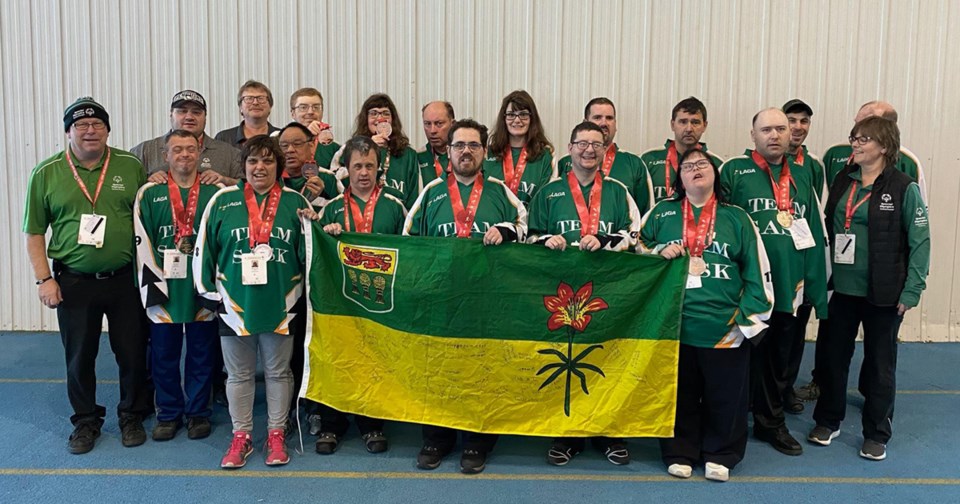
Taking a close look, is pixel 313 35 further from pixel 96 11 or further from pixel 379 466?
pixel 379 466

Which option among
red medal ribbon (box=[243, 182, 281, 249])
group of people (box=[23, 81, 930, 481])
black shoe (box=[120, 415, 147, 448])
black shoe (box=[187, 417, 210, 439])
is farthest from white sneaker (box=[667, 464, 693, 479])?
black shoe (box=[120, 415, 147, 448])

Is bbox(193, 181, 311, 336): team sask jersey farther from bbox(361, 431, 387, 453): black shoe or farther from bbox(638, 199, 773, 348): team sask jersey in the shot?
bbox(638, 199, 773, 348): team sask jersey

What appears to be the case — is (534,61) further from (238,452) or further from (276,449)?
(238,452)

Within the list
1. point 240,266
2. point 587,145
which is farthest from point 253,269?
point 587,145

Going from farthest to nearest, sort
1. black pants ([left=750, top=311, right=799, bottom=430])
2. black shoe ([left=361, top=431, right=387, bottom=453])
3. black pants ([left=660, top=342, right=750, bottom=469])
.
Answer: black pants ([left=750, top=311, right=799, bottom=430]) → black shoe ([left=361, top=431, right=387, bottom=453]) → black pants ([left=660, top=342, right=750, bottom=469])

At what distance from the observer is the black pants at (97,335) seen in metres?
3.53

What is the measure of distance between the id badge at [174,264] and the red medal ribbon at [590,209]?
214 cm

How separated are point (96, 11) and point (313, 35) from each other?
6.67ft

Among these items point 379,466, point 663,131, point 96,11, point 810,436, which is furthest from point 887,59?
point 96,11

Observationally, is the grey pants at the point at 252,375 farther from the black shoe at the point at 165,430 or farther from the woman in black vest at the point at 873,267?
the woman in black vest at the point at 873,267

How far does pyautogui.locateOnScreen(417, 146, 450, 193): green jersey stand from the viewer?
166 inches

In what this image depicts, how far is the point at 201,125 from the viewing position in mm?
4105

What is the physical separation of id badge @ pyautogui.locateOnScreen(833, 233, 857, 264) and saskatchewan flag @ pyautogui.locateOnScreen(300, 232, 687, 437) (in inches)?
43.1

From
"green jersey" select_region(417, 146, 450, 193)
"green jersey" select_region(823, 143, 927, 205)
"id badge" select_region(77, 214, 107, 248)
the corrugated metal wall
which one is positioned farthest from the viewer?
the corrugated metal wall
